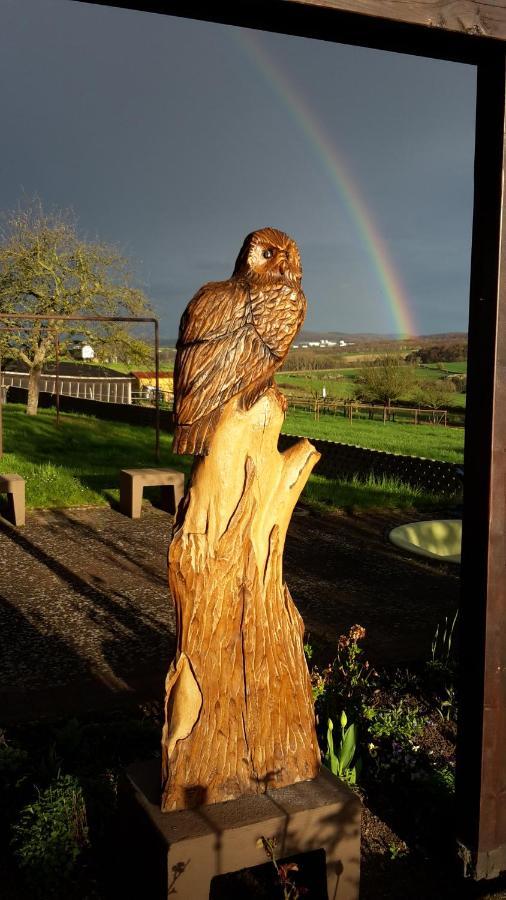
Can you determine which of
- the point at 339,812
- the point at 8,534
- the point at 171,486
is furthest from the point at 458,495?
the point at 339,812

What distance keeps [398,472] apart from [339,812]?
10843 millimetres

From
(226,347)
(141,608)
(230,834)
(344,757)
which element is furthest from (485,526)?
(141,608)

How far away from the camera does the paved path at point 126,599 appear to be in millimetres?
4516

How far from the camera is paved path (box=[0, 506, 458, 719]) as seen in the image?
4516 millimetres

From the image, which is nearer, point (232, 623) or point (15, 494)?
point (232, 623)

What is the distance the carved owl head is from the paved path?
266 cm

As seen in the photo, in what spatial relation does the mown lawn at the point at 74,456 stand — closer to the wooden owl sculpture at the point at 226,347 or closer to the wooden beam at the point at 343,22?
the wooden owl sculpture at the point at 226,347

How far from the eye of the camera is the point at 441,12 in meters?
2.30

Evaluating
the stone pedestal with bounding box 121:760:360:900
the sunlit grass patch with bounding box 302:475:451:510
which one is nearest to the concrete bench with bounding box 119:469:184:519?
the sunlit grass patch with bounding box 302:475:451:510

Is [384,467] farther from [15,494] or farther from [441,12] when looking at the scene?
[441,12]

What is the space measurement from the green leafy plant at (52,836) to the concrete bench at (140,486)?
6627 mm

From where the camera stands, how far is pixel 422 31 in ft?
7.52

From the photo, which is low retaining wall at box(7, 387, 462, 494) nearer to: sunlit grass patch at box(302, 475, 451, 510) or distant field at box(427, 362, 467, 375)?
sunlit grass patch at box(302, 475, 451, 510)

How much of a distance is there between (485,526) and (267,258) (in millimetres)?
1167
